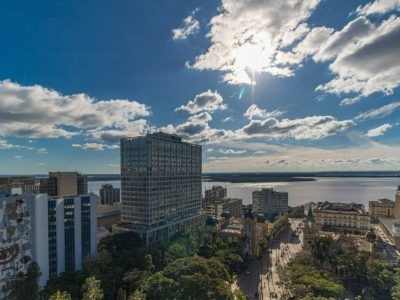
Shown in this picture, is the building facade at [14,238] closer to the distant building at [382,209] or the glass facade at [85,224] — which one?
the glass facade at [85,224]

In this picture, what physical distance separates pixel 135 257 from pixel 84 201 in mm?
15359

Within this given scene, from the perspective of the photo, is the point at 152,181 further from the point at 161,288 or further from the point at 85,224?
the point at 161,288

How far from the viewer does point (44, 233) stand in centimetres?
4806

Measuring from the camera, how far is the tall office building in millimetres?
74750

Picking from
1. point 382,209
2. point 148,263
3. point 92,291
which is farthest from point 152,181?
point 382,209

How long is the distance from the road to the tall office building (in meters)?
26.8

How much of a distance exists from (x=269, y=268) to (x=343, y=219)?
47240 millimetres

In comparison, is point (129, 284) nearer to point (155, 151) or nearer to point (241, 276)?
point (241, 276)

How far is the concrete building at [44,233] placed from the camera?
42.7 metres

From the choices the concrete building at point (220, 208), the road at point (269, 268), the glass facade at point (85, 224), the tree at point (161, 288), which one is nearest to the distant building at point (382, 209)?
the road at point (269, 268)

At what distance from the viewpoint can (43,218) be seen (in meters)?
48.2

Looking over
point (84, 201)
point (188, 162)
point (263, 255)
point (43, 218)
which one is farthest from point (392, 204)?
point (43, 218)

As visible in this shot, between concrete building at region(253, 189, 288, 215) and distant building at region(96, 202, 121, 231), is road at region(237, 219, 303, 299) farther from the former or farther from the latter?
distant building at region(96, 202, 121, 231)

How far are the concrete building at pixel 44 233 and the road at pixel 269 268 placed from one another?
105ft
